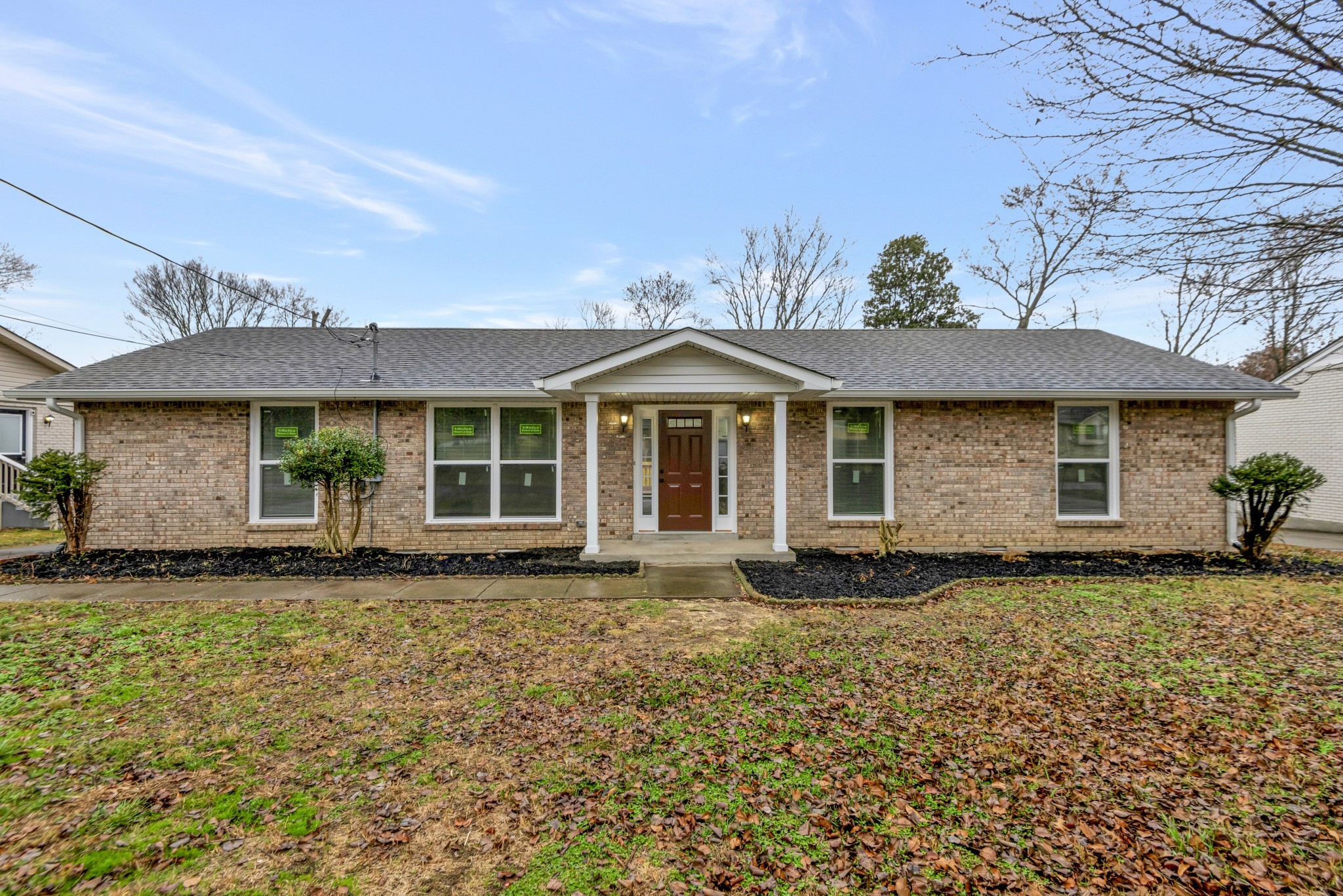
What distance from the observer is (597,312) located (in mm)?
26016

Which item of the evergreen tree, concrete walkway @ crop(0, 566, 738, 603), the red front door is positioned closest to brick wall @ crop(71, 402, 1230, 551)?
the red front door

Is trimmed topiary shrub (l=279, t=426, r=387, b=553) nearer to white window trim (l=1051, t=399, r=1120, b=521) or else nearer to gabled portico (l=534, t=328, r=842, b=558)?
gabled portico (l=534, t=328, r=842, b=558)

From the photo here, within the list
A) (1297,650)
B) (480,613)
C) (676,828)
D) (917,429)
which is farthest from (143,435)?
(1297,650)

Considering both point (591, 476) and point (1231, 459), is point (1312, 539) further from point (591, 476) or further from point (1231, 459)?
point (591, 476)

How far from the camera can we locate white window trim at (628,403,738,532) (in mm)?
9406

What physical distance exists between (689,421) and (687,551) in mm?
2338

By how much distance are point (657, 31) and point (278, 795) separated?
12.5m

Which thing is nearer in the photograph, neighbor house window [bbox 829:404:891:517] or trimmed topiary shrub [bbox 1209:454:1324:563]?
trimmed topiary shrub [bbox 1209:454:1324:563]

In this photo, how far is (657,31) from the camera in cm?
1043

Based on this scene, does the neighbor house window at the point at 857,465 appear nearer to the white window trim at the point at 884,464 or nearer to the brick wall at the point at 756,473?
the white window trim at the point at 884,464

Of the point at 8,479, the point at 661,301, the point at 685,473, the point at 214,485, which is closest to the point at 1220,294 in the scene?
the point at 685,473

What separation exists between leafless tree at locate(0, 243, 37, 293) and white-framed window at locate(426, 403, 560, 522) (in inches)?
907

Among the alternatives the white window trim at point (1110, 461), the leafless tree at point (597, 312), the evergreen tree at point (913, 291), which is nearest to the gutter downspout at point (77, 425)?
the white window trim at point (1110, 461)

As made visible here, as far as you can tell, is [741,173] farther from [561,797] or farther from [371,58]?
[561,797]
